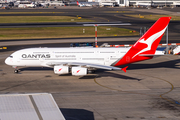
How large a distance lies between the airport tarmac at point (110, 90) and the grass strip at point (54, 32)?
42.1 meters

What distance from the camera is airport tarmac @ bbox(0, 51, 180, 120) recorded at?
29625 millimetres

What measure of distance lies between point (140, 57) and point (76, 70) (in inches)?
495

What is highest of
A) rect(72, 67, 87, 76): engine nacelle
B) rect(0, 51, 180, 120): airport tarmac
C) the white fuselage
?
the white fuselage

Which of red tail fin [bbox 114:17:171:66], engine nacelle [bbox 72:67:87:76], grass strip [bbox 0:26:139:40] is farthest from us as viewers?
grass strip [bbox 0:26:139:40]

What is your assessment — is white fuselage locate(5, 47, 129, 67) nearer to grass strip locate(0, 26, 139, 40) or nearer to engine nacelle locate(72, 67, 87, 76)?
engine nacelle locate(72, 67, 87, 76)

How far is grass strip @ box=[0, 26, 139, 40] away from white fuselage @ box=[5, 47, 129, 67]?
48292 mm

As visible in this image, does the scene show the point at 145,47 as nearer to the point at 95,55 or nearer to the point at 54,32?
the point at 95,55

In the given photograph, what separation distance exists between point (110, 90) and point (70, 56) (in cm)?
1185

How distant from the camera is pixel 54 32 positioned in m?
102

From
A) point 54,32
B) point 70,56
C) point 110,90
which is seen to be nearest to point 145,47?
point 110,90

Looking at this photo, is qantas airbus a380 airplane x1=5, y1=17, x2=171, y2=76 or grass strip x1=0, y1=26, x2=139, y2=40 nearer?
qantas airbus a380 airplane x1=5, y1=17, x2=171, y2=76

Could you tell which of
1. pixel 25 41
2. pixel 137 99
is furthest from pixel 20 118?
pixel 25 41

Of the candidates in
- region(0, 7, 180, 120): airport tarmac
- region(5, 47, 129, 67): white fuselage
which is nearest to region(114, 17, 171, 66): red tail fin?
region(5, 47, 129, 67): white fuselage

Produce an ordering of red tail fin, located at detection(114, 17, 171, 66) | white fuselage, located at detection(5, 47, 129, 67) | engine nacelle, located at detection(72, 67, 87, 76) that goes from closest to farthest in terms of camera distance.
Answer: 1. engine nacelle, located at detection(72, 67, 87, 76)
2. red tail fin, located at detection(114, 17, 171, 66)
3. white fuselage, located at detection(5, 47, 129, 67)
